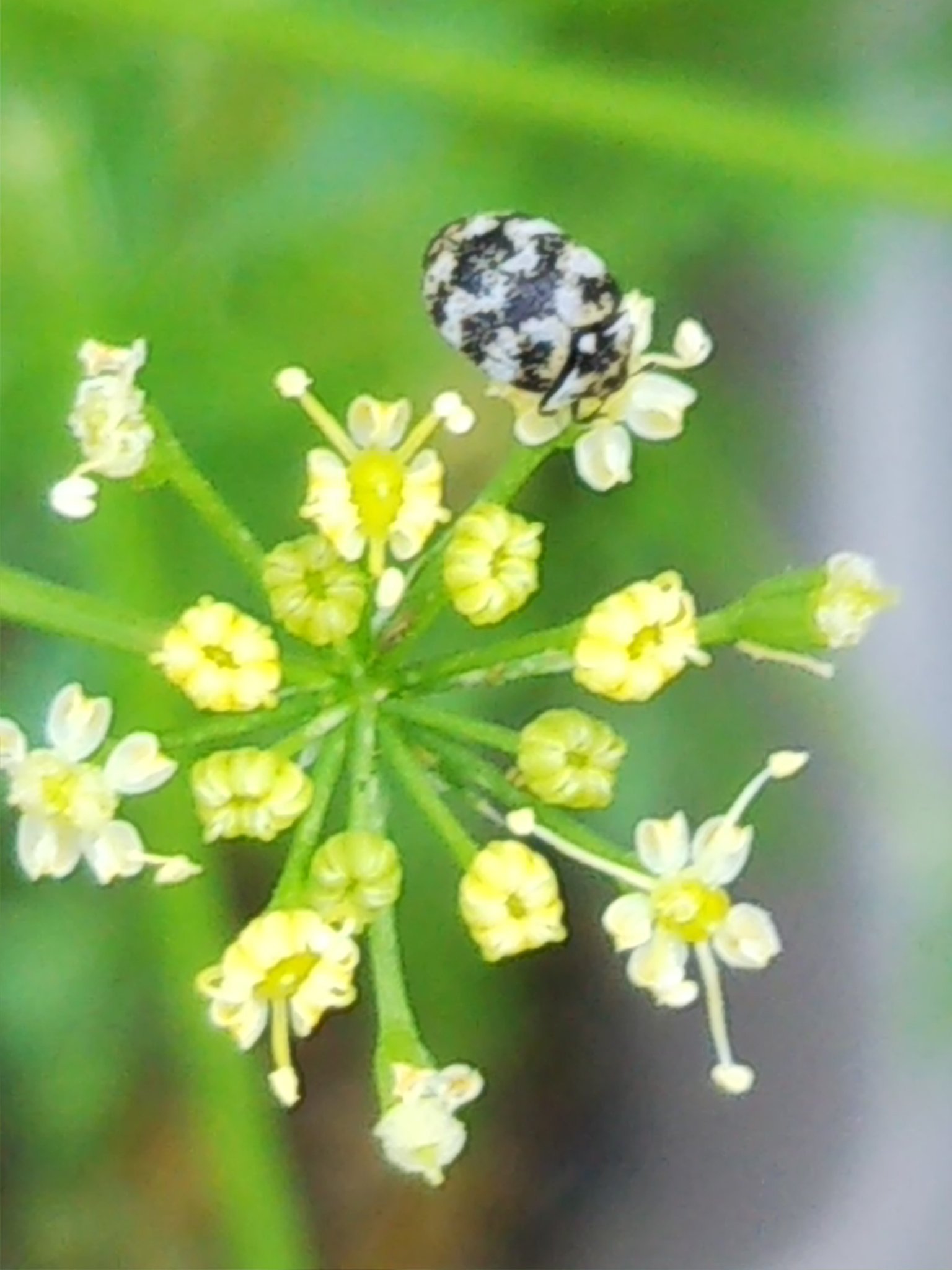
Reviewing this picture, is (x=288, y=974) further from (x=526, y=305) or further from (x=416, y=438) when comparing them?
(x=526, y=305)

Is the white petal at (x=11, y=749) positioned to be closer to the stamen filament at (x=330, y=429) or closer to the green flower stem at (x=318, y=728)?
the green flower stem at (x=318, y=728)

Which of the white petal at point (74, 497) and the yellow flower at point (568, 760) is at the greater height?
the white petal at point (74, 497)

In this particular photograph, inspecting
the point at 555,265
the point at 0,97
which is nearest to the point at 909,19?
the point at 0,97

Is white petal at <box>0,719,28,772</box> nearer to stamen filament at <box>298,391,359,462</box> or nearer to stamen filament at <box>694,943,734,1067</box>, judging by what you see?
stamen filament at <box>298,391,359,462</box>

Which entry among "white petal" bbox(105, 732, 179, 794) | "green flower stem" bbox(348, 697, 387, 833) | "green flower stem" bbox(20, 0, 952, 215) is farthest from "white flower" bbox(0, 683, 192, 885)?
"green flower stem" bbox(20, 0, 952, 215)

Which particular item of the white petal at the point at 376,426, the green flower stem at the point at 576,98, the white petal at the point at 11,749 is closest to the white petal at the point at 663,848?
the white petal at the point at 376,426

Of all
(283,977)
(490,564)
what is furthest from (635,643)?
(283,977)
